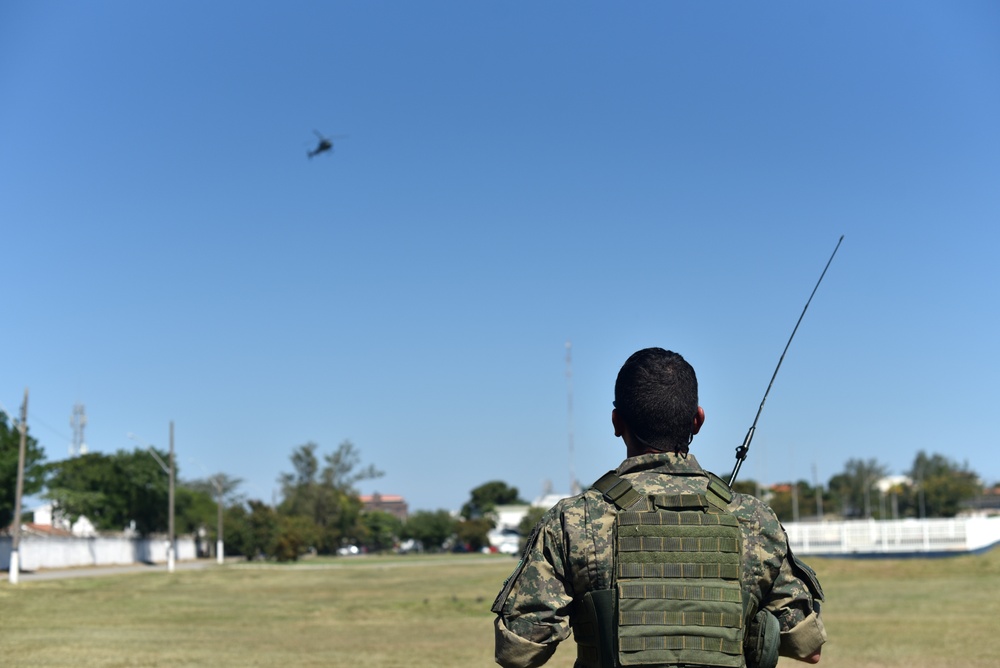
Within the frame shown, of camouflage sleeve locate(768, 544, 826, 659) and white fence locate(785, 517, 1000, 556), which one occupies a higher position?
camouflage sleeve locate(768, 544, 826, 659)

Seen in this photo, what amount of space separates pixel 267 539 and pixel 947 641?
65680mm

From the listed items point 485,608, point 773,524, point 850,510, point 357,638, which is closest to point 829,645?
point 357,638

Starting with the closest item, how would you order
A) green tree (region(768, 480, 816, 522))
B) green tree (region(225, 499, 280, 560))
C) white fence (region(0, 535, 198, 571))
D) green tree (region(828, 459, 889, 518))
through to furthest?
white fence (region(0, 535, 198, 571)), green tree (region(225, 499, 280, 560)), green tree (region(768, 480, 816, 522)), green tree (region(828, 459, 889, 518))

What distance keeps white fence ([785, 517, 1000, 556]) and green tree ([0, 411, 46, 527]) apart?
1331 inches

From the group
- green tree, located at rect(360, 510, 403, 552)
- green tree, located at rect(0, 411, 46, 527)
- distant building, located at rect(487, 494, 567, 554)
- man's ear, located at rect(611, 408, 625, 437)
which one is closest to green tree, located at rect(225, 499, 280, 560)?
distant building, located at rect(487, 494, 567, 554)

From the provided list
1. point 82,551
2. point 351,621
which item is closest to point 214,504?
point 82,551

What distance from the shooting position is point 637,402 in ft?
12.9

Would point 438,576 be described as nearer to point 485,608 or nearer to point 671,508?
point 485,608

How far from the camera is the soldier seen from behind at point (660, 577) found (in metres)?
3.72

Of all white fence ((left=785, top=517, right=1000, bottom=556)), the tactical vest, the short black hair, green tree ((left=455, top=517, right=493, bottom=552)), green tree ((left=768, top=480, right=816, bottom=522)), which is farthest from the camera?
green tree ((left=455, top=517, right=493, bottom=552))

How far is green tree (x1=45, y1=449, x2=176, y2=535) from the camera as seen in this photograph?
238 ft

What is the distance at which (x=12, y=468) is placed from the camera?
167 ft

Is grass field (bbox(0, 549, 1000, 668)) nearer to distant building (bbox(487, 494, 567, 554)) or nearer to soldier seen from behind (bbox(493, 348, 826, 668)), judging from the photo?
soldier seen from behind (bbox(493, 348, 826, 668))

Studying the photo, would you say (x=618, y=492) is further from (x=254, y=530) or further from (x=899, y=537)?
(x=254, y=530)
